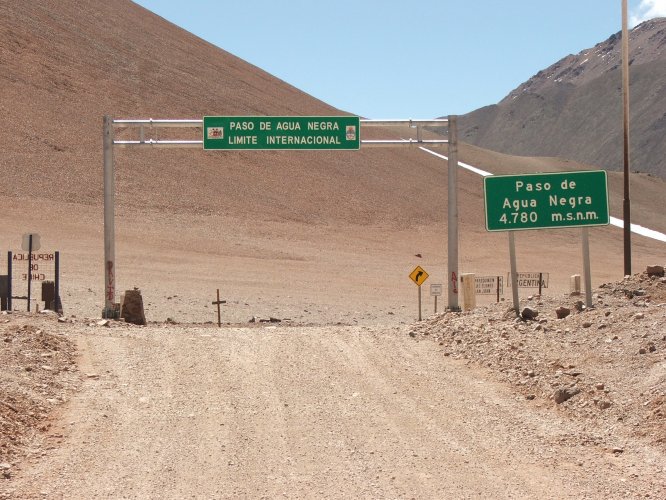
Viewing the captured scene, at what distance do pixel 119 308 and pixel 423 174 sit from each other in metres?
62.5

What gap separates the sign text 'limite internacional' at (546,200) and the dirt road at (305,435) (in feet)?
9.74

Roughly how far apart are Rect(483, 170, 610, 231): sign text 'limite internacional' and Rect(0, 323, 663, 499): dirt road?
2969 millimetres

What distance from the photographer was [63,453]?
8461 mm

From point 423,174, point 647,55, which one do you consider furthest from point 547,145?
point 423,174

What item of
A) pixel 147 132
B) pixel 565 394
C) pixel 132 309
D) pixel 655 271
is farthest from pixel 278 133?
pixel 147 132

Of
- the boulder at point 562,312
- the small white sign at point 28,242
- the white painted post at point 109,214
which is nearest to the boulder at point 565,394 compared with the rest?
the boulder at point 562,312

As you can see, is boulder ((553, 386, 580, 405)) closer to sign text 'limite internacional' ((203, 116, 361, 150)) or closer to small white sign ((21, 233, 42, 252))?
sign text 'limite internacional' ((203, 116, 361, 150))

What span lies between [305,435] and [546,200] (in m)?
7.36

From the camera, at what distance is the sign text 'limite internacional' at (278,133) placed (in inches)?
857

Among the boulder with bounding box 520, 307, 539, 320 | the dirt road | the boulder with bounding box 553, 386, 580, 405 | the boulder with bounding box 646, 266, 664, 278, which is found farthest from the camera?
the boulder with bounding box 646, 266, 664, 278

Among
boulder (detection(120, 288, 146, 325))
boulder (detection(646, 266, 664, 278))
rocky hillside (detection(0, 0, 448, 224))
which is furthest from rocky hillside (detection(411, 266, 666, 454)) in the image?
rocky hillside (detection(0, 0, 448, 224))

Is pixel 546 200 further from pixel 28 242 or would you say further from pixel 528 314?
pixel 28 242

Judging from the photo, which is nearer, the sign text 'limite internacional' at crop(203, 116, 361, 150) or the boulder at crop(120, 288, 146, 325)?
the boulder at crop(120, 288, 146, 325)

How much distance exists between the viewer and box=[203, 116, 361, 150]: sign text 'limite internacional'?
71.4 feet
